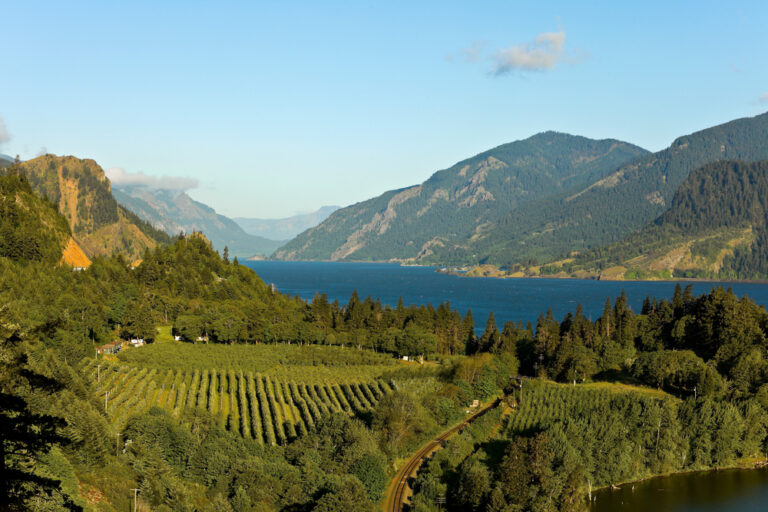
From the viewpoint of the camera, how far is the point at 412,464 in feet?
230

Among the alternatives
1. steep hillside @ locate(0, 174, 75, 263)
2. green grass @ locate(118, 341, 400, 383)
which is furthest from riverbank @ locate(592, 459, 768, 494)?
steep hillside @ locate(0, 174, 75, 263)

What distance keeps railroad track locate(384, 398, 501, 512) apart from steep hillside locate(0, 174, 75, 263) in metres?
103

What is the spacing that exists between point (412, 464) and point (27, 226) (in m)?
114

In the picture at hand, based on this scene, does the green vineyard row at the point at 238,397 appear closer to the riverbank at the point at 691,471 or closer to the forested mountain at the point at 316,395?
the forested mountain at the point at 316,395

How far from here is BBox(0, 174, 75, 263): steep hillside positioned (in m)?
126

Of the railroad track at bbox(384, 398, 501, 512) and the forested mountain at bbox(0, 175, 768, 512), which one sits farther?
the railroad track at bbox(384, 398, 501, 512)

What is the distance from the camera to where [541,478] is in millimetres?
57312

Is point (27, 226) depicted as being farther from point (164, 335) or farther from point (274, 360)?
point (274, 360)

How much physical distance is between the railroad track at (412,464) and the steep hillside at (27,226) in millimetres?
102729

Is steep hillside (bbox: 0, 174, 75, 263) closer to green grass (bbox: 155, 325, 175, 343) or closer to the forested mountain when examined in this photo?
the forested mountain

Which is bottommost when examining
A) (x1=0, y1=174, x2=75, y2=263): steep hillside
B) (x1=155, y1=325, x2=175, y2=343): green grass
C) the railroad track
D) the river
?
the river

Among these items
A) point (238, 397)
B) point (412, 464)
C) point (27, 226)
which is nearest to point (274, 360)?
point (238, 397)

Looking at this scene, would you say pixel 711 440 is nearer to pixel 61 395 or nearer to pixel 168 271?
pixel 61 395

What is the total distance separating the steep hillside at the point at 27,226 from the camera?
126 meters
